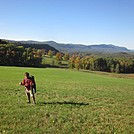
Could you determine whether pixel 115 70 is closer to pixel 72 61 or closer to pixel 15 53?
pixel 72 61

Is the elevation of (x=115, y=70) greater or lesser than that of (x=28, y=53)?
lesser

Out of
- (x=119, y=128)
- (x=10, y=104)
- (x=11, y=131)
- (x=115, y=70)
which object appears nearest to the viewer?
(x=11, y=131)

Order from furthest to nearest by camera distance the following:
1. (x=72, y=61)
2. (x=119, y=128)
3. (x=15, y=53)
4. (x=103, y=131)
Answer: (x=72, y=61) → (x=15, y=53) → (x=119, y=128) → (x=103, y=131)

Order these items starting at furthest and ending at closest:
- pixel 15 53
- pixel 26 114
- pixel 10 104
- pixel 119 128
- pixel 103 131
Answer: pixel 15 53, pixel 10 104, pixel 26 114, pixel 119 128, pixel 103 131

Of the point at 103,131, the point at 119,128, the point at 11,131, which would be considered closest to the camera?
the point at 11,131

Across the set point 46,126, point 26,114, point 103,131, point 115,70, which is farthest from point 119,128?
point 115,70

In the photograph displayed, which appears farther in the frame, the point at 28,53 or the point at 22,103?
the point at 28,53

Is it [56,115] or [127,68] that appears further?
[127,68]

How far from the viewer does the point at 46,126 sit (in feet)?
34.0

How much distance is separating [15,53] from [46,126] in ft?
312

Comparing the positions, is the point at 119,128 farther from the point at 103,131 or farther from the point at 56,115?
the point at 56,115

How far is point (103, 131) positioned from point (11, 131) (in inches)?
169

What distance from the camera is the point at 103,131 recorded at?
10.2m

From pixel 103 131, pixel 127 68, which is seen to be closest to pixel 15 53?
pixel 127 68
